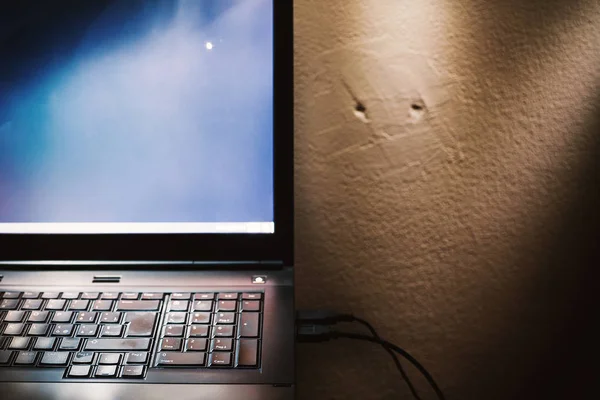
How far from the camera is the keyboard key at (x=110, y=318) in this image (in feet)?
1.67

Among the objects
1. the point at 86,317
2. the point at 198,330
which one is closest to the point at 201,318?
the point at 198,330

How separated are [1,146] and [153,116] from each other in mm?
174

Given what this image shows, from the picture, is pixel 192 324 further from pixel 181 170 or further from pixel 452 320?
pixel 452 320

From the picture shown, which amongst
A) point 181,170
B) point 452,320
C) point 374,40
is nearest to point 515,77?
point 374,40

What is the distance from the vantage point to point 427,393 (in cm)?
68

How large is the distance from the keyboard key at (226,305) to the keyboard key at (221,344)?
1.5 inches

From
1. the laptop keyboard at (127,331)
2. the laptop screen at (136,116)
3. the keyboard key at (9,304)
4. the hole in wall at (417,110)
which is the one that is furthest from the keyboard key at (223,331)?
the hole in wall at (417,110)

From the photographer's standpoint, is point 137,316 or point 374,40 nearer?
point 137,316

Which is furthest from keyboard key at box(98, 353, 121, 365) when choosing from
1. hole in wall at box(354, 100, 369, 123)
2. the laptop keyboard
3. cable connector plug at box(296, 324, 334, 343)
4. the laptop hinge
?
hole in wall at box(354, 100, 369, 123)

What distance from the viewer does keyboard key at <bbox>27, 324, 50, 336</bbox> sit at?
0.50m

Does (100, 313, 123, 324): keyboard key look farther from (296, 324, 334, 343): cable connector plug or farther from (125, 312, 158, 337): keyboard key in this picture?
(296, 324, 334, 343): cable connector plug

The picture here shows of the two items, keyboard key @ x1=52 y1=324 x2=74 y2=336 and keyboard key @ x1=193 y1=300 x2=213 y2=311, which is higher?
keyboard key @ x1=193 y1=300 x2=213 y2=311

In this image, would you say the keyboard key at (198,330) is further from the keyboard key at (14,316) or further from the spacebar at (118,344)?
the keyboard key at (14,316)

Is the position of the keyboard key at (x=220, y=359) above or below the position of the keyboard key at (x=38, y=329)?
below
